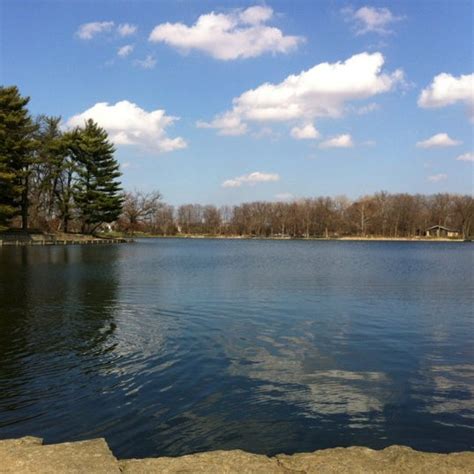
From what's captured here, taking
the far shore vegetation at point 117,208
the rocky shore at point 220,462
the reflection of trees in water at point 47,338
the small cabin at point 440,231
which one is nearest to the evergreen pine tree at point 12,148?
the far shore vegetation at point 117,208

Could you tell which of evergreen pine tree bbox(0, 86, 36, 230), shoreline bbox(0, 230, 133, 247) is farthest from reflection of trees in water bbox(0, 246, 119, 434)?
shoreline bbox(0, 230, 133, 247)

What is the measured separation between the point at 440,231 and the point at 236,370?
13067 cm

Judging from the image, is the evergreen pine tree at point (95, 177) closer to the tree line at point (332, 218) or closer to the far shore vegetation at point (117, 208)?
the far shore vegetation at point (117, 208)

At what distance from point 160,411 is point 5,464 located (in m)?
2.98

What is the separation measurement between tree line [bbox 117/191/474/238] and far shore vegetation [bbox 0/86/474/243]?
0.27m

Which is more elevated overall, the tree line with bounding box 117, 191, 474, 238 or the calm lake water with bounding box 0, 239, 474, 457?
the tree line with bounding box 117, 191, 474, 238

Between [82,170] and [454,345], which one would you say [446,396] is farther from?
[82,170]

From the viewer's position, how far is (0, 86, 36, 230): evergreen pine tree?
52.5 metres

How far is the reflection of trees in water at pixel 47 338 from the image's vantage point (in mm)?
7951

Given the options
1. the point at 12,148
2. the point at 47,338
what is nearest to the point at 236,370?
the point at 47,338

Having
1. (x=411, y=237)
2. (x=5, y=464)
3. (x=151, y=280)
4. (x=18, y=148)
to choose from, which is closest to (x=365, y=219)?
(x=411, y=237)

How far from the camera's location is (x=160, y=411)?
7.23 metres

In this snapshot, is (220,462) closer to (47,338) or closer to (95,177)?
(47,338)

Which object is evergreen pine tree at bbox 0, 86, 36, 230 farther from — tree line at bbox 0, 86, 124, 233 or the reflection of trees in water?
the reflection of trees in water
